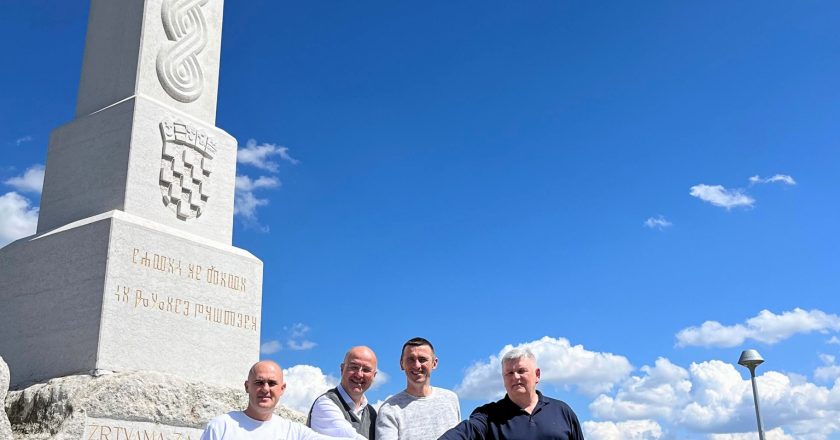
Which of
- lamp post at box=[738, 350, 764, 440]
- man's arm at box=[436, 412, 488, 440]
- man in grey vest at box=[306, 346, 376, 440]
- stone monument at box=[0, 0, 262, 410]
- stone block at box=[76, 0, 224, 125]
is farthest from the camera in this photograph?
lamp post at box=[738, 350, 764, 440]

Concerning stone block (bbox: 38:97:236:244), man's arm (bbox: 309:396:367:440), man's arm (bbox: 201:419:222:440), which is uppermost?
stone block (bbox: 38:97:236:244)

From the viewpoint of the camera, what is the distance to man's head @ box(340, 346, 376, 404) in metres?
4.50

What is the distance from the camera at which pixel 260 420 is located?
162 inches

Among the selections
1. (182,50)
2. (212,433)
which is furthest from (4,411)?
(182,50)

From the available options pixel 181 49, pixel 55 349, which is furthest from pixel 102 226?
pixel 181 49

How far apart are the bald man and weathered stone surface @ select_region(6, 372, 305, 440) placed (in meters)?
3.28

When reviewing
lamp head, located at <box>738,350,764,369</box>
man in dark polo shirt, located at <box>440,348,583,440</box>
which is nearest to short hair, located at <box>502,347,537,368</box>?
man in dark polo shirt, located at <box>440,348,583,440</box>

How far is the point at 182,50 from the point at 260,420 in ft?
22.3

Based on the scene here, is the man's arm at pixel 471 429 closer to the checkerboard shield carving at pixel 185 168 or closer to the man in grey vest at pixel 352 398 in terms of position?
the man in grey vest at pixel 352 398

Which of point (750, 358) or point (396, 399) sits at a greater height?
point (750, 358)

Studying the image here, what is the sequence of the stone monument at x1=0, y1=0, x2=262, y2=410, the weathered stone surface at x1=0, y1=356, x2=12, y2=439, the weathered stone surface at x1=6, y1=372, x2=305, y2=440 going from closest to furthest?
the weathered stone surface at x1=0, y1=356, x2=12, y2=439
the weathered stone surface at x1=6, y1=372, x2=305, y2=440
the stone monument at x1=0, y1=0, x2=262, y2=410

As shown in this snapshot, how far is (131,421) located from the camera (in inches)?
277

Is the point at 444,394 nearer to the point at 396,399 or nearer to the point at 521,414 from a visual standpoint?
the point at 396,399

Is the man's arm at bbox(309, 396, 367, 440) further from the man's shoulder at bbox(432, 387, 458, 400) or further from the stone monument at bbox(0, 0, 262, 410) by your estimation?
the stone monument at bbox(0, 0, 262, 410)
